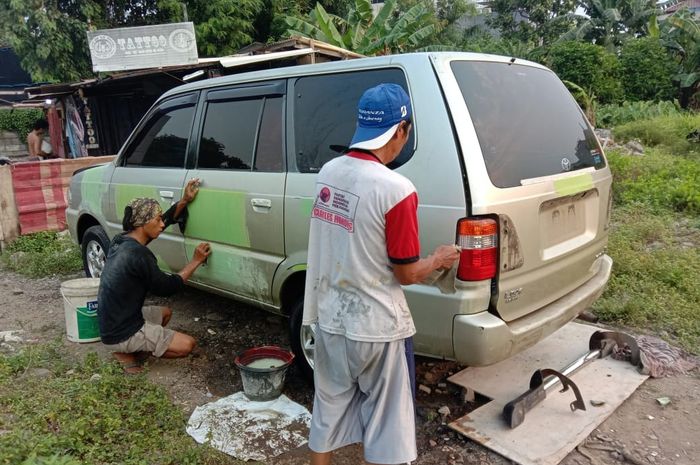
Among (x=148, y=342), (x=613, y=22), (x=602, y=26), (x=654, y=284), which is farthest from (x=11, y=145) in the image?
(x=613, y=22)

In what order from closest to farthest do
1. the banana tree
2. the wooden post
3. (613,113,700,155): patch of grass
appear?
the wooden post < (613,113,700,155): patch of grass < the banana tree

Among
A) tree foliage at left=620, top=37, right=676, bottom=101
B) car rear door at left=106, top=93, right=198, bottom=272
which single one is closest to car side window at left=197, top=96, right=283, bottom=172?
car rear door at left=106, top=93, right=198, bottom=272

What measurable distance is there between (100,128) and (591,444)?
40.7ft

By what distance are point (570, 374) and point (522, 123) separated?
161 centimetres

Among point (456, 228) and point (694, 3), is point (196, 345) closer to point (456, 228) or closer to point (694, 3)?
point (456, 228)

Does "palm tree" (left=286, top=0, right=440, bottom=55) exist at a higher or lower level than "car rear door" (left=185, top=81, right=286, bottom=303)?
higher

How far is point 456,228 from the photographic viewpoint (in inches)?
100

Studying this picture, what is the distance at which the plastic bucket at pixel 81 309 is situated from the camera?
428 cm

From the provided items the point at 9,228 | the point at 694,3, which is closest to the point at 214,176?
the point at 9,228

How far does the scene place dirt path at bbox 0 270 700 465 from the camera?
2.86 m

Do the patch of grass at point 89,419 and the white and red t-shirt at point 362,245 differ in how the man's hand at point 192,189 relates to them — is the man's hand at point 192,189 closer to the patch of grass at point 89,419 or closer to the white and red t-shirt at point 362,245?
the patch of grass at point 89,419

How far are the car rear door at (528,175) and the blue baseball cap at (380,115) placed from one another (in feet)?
2.32

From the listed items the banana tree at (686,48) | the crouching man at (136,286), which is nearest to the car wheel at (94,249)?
the crouching man at (136,286)

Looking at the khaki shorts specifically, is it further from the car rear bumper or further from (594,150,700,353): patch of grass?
(594,150,700,353): patch of grass
